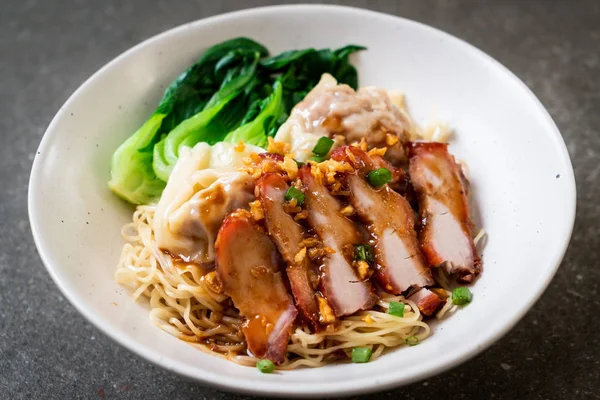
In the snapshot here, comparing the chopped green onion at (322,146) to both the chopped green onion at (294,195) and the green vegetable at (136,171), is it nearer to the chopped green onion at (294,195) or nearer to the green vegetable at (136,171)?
the chopped green onion at (294,195)

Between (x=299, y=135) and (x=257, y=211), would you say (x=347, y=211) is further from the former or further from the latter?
(x=299, y=135)

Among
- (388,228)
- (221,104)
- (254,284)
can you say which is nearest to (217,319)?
(254,284)

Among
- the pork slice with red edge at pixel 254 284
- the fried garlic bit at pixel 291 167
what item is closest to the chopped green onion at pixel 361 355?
the pork slice with red edge at pixel 254 284

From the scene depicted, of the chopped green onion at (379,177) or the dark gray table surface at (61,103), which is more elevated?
the chopped green onion at (379,177)

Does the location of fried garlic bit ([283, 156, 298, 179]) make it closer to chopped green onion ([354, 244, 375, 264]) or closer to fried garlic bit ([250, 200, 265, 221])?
fried garlic bit ([250, 200, 265, 221])

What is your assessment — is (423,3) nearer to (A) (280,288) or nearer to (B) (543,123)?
(B) (543,123)
